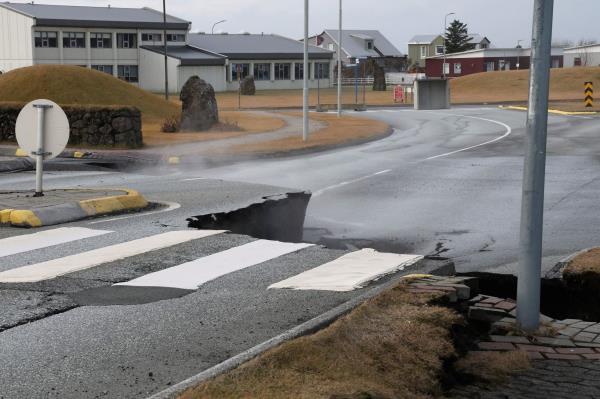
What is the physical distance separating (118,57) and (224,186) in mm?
69982

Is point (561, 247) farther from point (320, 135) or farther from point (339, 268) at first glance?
point (320, 135)

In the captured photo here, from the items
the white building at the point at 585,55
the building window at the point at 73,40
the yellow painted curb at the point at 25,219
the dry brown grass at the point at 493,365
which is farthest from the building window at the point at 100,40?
the dry brown grass at the point at 493,365

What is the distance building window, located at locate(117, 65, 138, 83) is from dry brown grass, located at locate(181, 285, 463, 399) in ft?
255

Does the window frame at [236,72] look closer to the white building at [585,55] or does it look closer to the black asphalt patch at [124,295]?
the white building at [585,55]

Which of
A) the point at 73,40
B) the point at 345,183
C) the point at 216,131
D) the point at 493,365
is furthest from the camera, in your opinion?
the point at 73,40

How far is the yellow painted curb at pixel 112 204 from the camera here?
10.9 meters

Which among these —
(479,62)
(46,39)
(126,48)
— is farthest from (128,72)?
(479,62)

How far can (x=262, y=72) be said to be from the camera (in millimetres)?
92688

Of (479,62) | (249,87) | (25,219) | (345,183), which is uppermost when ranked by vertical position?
(479,62)

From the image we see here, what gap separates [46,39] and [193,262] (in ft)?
238

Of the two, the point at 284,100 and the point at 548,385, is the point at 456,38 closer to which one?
the point at 284,100

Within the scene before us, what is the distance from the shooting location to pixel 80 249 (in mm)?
8680

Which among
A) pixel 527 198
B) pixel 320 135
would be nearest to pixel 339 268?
pixel 527 198

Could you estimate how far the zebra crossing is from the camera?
23.7 feet
